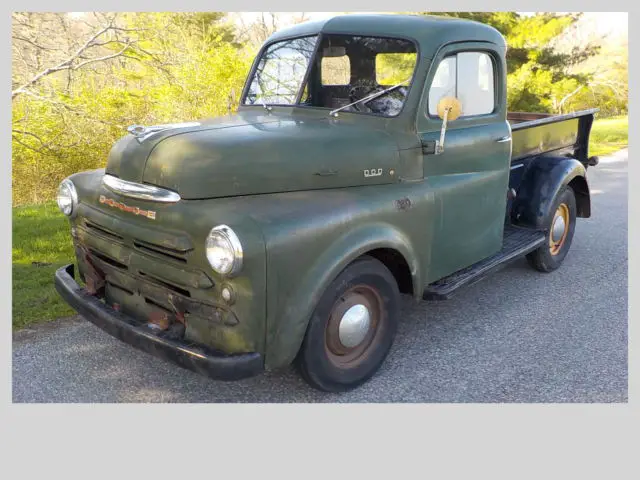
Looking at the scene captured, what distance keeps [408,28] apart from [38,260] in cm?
396

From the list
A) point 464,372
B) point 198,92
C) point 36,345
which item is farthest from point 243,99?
point 198,92

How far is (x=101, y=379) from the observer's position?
3264 mm

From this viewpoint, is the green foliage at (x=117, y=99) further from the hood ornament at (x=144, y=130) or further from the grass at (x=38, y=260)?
the hood ornament at (x=144, y=130)

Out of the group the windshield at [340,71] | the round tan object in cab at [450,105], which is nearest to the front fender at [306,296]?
the round tan object in cab at [450,105]

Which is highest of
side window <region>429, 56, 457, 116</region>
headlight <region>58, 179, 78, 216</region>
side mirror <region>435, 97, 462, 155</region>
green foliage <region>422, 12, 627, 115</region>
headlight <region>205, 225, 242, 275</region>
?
green foliage <region>422, 12, 627, 115</region>

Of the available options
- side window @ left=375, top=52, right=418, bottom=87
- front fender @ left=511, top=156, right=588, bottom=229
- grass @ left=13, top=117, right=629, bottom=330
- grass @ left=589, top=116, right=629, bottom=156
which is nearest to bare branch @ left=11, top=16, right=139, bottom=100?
grass @ left=13, top=117, right=629, bottom=330

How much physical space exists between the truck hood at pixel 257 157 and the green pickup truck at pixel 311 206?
1cm

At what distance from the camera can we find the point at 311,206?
2861mm

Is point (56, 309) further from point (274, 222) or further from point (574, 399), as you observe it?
point (574, 399)

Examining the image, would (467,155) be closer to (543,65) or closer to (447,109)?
(447,109)

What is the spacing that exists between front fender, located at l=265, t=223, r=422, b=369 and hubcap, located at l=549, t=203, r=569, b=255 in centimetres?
290

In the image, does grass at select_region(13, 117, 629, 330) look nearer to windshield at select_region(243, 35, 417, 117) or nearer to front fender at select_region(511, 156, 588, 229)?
windshield at select_region(243, 35, 417, 117)

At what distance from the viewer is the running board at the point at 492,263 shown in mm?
3621

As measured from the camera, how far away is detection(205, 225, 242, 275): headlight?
98.0 inches
